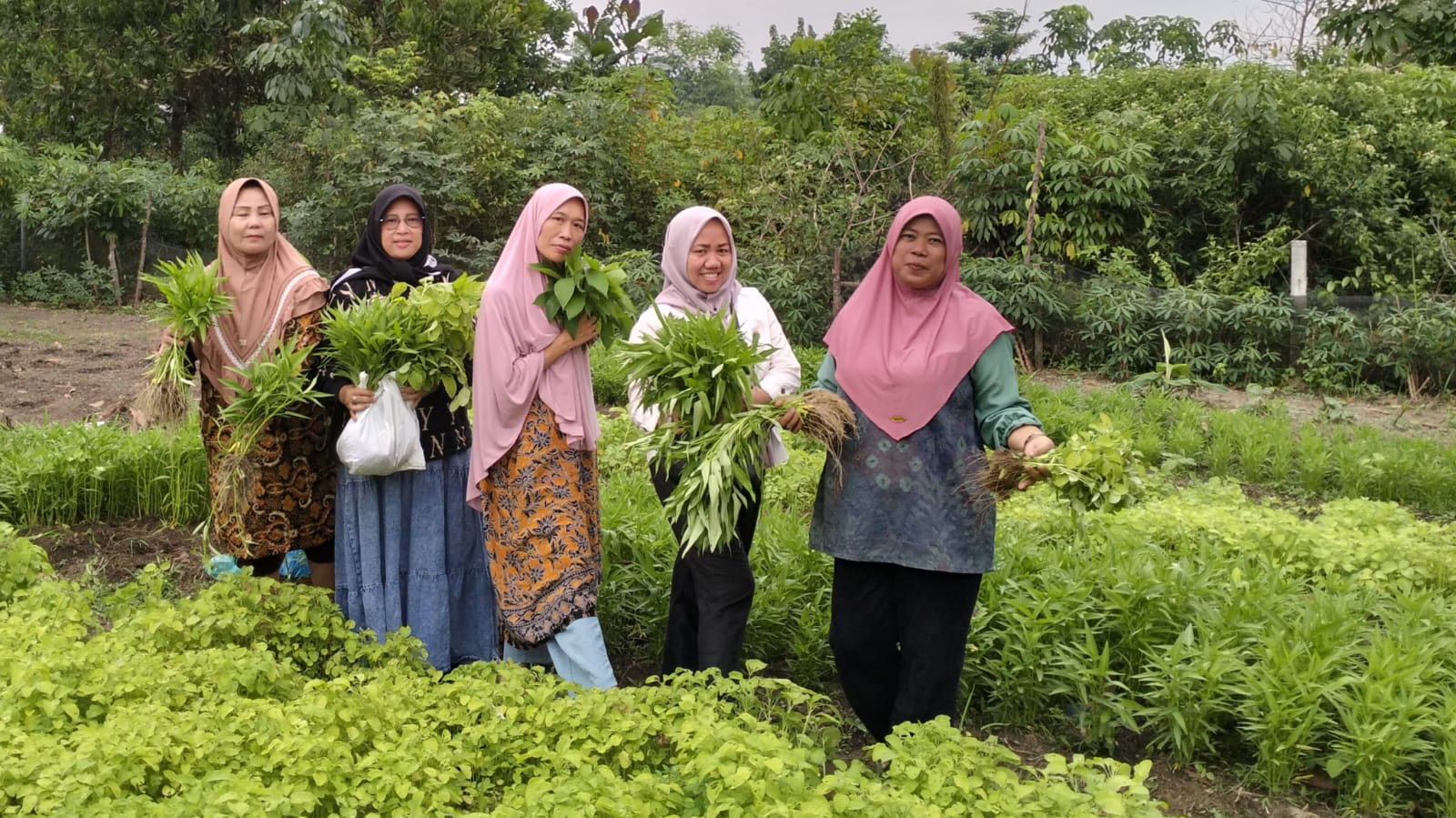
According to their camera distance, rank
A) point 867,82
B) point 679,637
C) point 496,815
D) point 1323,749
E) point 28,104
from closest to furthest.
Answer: point 496,815 → point 1323,749 → point 679,637 → point 867,82 → point 28,104

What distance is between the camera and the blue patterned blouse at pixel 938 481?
3.09m

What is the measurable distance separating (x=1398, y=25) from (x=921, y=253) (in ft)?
21.8

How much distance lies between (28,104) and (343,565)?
17748 mm

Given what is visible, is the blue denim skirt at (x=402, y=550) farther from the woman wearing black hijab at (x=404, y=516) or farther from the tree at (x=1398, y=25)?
the tree at (x=1398, y=25)

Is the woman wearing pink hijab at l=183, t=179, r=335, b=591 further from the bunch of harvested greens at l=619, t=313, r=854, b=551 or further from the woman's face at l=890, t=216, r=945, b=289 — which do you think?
the woman's face at l=890, t=216, r=945, b=289

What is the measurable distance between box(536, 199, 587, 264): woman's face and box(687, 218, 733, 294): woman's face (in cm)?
35

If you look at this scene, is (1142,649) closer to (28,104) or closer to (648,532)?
(648,532)

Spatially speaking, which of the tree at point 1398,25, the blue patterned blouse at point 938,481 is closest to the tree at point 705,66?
the tree at point 1398,25

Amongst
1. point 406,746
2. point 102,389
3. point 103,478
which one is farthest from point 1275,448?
point 102,389

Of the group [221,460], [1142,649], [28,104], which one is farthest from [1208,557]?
[28,104]

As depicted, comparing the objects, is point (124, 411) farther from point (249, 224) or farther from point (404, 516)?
point (404, 516)

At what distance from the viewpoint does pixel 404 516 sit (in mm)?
3752

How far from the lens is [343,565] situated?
3732mm

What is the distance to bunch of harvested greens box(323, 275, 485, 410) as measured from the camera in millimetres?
3498
